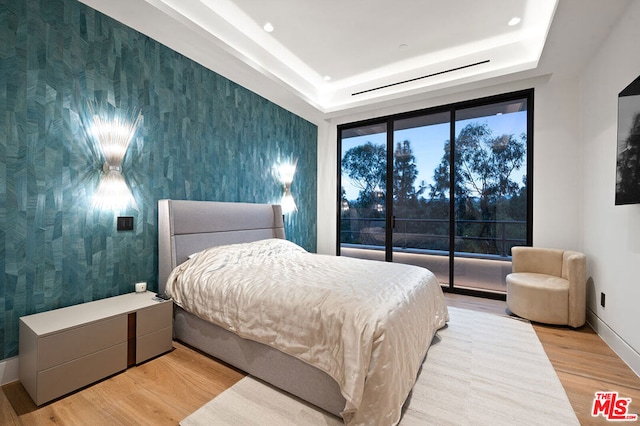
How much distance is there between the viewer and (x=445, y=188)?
4.20m

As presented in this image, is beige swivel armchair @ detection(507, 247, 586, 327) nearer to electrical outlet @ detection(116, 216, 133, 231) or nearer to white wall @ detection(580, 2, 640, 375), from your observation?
white wall @ detection(580, 2, 640, 375)

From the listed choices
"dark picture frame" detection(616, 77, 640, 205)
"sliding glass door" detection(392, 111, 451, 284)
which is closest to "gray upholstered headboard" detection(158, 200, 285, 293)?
"sliding glass door" detection(392, 111, 451, 284)

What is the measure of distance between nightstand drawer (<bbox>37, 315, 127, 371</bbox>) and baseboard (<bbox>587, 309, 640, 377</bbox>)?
3.83m

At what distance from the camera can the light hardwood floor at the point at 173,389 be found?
155 centimetres

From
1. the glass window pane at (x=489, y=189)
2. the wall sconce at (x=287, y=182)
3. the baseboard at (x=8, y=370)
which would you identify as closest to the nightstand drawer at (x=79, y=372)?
the baseboard at (x=8, y=370)

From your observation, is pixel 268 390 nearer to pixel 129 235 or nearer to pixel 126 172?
Answer: pixel 129 235

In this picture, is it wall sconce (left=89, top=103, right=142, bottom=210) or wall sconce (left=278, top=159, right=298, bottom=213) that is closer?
wall sconce (left=89, top=103, right=142, bottom=210)

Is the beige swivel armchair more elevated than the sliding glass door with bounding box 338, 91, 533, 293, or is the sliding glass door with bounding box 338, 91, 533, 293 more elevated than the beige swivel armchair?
the sliding glass door with bounding box 338, 91, 533, 293

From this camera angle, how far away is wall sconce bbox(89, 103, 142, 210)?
2262mm

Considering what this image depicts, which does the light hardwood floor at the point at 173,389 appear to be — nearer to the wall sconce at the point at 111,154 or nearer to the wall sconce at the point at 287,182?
the wall sconce at the point at 111,154

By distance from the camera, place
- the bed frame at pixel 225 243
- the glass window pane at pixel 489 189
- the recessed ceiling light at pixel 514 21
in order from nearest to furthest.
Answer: the bed frame at pixel 225 243, the recessed ceiling light at pixel 514 21, the glass window pane at pixel 489 189

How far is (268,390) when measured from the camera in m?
1.80

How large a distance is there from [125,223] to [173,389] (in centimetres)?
147

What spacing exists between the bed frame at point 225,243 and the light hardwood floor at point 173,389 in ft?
0.55
